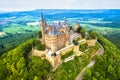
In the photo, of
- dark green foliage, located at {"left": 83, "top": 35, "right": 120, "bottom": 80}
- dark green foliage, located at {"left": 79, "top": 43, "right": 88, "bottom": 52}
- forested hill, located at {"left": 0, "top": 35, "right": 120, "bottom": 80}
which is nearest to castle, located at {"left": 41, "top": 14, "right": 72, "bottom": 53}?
dark green foliage, located at {"left": 79, "top": 43, "right": 88, "bottom": 52}

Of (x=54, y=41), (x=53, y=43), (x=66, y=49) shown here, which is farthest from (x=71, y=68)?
(x=54, y=41)

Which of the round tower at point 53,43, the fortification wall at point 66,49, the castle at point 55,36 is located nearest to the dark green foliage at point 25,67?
the round tower at point 53,43

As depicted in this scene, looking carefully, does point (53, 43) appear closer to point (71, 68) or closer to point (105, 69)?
point (71, 68)

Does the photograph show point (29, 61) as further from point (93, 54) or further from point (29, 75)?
point (93, 54)

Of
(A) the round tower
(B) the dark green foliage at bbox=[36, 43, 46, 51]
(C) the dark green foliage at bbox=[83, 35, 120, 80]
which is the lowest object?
(C) the dark green foliage at bbox=[83, 35, 120, 80]

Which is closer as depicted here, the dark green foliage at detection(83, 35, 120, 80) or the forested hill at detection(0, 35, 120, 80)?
the forested hill at detection(0, 35, 120, 80)

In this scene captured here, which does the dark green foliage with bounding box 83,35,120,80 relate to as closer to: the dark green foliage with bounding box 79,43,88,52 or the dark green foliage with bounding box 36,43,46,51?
the dark green foliage with bounding box 79,43,88,52
